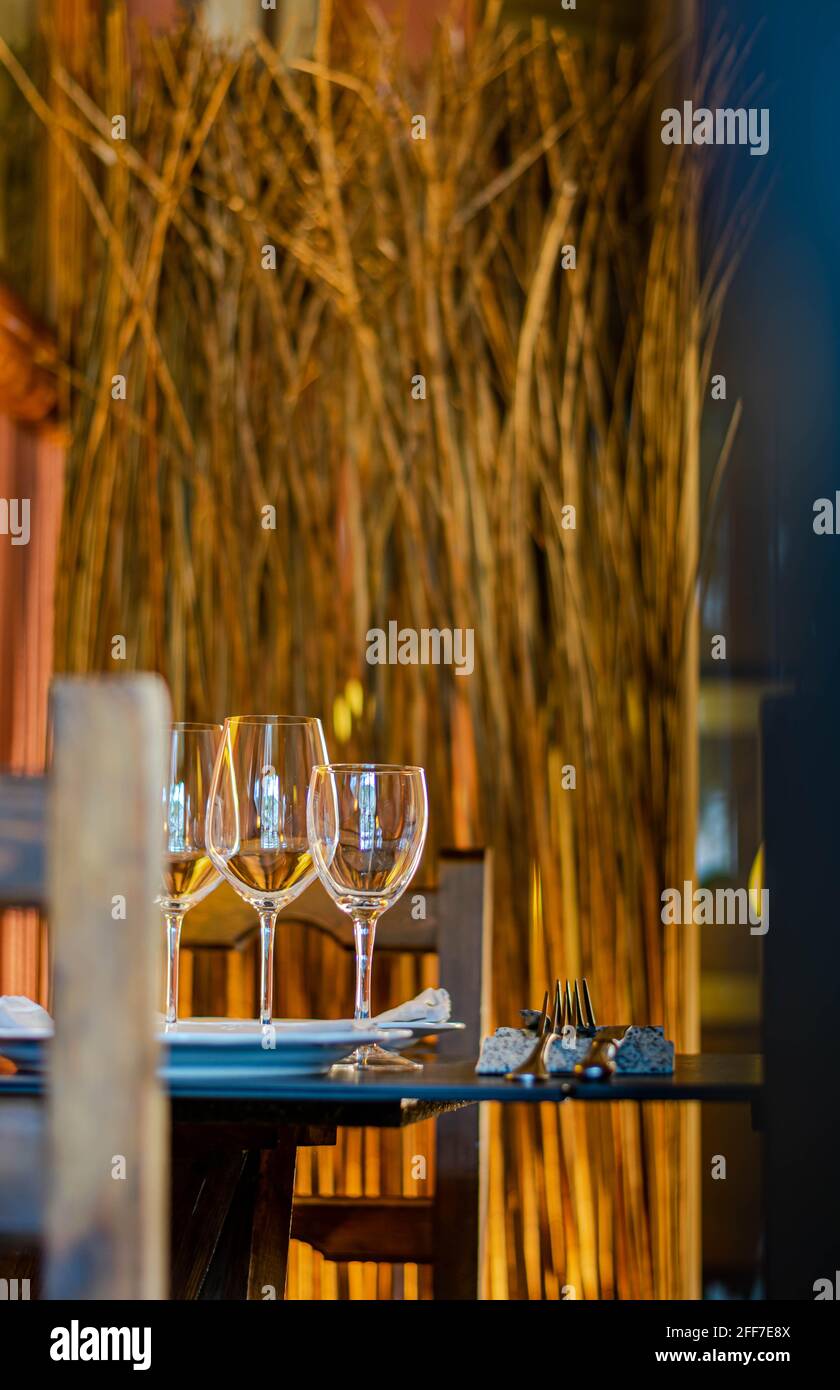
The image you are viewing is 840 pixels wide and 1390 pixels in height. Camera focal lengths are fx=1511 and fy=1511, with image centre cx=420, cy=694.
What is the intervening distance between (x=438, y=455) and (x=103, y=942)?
135 centimetres

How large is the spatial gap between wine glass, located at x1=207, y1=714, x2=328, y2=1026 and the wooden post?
12.1 inches

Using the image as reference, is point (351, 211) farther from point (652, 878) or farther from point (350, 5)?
point (652, 878)

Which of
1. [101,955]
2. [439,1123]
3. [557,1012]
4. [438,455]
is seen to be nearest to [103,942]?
[101,955]

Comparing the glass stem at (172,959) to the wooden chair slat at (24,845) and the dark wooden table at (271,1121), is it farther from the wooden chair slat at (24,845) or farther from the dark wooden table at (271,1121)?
the wooden chair slat at (24,845)


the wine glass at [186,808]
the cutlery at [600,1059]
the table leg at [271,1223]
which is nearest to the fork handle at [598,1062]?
the cutlery at [600,1059]

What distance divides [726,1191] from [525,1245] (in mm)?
253

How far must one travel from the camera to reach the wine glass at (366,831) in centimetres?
82

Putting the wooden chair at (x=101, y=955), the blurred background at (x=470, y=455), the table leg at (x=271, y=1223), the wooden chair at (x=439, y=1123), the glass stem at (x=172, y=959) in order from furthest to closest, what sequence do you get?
the blurred background at (x=470, y=455), the wooden chair at (x=439, y=1123), the table leg at (x=271, y=1223), the glass stem at (x=172, y=959), the wooden chair at (x=101, y=955)

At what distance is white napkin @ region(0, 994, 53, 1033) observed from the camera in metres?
0.80

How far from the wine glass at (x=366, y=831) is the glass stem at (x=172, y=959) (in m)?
0.12

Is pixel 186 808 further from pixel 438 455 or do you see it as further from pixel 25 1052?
pixel 438 455

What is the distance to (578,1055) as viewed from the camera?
767 millimetres

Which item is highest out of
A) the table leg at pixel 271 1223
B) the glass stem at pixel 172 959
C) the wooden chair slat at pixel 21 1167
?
the glass stem at pixel 172 959
